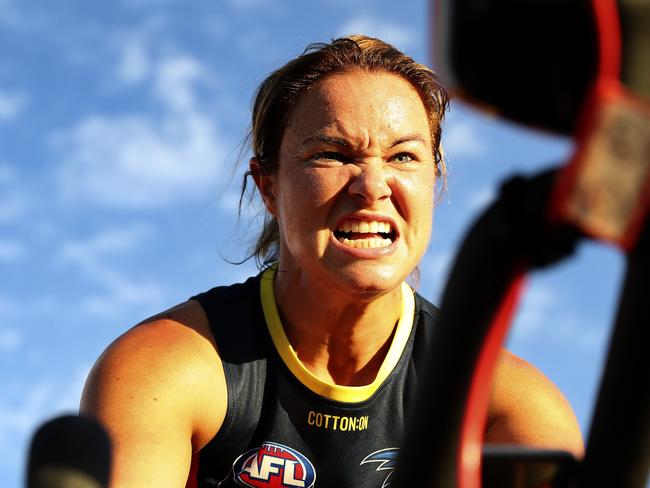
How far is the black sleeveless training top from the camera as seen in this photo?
8.25 feet

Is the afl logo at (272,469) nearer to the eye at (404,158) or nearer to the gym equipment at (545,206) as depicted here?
the eye at (404,158)

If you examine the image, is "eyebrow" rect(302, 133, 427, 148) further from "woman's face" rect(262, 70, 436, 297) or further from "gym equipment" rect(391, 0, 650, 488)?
"gym equipment" rect(391, 0, 650, 488)

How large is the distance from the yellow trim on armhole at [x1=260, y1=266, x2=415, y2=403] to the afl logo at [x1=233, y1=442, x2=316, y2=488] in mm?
184

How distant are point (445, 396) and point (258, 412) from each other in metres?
1.80

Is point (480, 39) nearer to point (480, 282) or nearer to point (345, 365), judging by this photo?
point (480, 282)

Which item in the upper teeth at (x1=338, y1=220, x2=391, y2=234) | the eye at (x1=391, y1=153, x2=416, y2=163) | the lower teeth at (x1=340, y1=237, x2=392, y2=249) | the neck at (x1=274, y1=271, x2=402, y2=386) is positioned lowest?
the neck at (x1=274, y1=271, x2=402, y2=386)

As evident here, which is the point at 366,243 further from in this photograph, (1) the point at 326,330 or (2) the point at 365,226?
(1) the point at 326,330

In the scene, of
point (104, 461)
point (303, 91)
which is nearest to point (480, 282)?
point (104, 461)

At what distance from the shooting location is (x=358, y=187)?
243 centimetres

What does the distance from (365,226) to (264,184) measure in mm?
557

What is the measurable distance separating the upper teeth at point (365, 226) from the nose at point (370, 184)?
0.05 metres

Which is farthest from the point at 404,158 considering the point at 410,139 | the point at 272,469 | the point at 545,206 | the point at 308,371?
the point at 545,206

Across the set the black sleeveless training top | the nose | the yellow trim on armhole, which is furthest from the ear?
the nose

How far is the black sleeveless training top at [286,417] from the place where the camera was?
2516mm
